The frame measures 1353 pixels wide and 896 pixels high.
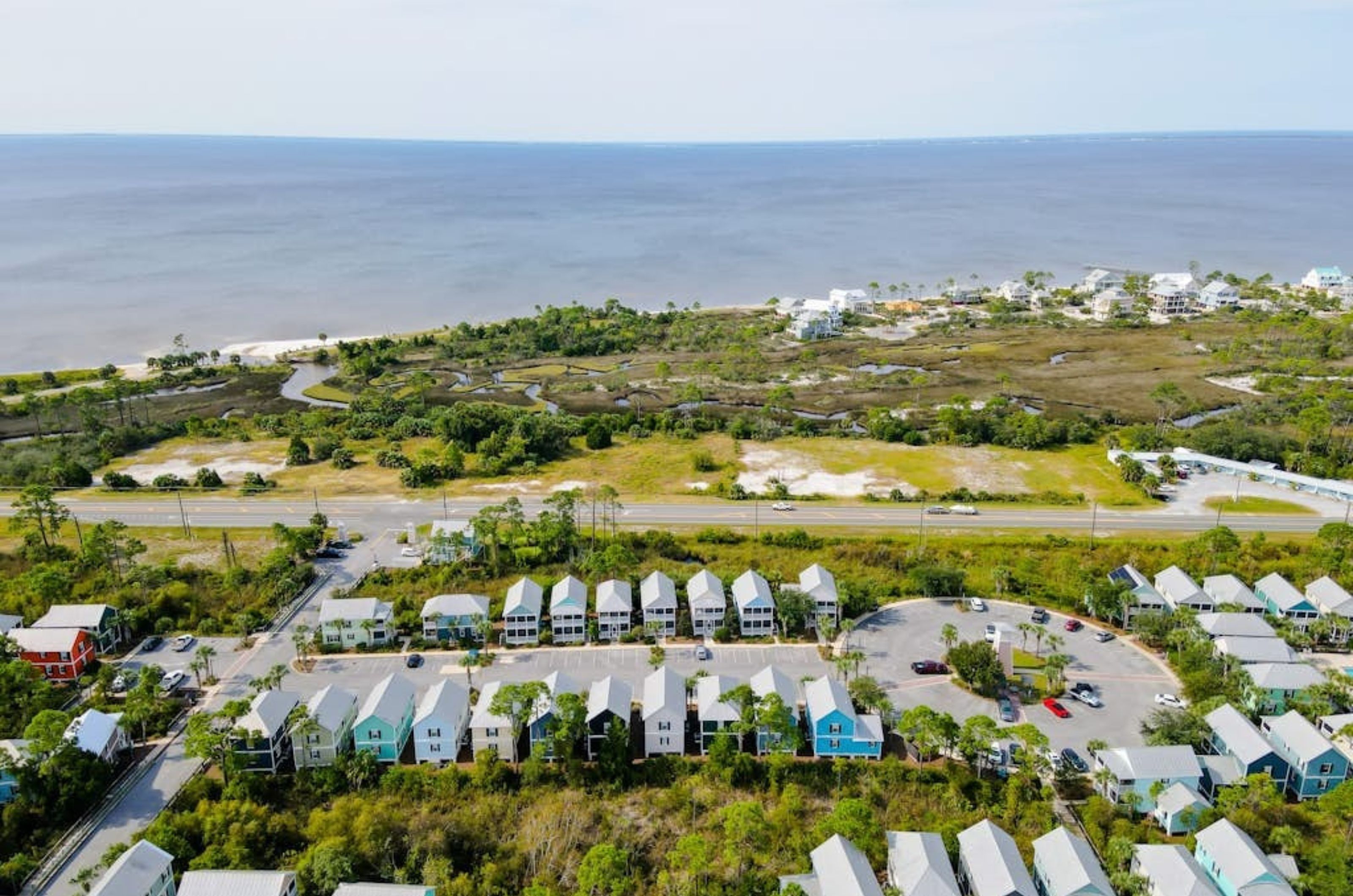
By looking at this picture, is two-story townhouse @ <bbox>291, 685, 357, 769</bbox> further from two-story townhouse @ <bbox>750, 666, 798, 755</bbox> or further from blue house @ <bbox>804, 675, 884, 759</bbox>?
blue house @ <bbox>804, 675, 884, 759</bbox>

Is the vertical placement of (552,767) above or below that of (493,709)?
below

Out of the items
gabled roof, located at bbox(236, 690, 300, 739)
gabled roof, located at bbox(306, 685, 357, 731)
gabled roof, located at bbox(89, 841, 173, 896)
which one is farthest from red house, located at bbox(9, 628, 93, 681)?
gabled roof, located at bbox(89, 841, 173, 896)

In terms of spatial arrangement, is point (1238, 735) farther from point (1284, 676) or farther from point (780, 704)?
point (780, 704)

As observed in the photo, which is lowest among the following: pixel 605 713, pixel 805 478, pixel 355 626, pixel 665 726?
pixel 805 478

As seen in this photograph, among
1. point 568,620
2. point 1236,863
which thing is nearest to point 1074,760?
point 1236,863

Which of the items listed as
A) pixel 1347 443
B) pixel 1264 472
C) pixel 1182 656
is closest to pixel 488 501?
pixel 1182 656

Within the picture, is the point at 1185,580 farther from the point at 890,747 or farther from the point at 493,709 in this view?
the point at 493,709

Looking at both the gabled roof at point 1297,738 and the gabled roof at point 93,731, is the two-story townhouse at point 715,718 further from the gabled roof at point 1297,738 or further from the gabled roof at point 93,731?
the gabled roof at point 93,731
